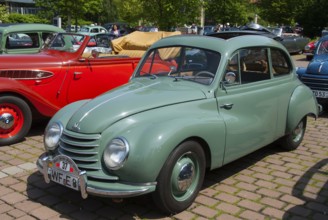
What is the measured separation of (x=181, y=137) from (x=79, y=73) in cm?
353

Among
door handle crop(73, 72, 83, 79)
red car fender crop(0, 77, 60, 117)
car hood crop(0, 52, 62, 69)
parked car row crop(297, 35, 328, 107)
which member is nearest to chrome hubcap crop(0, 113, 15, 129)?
red car fender crop(0, 77, 60, 117)

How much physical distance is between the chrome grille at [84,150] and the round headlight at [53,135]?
202 mm

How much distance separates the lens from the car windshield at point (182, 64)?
175 inches

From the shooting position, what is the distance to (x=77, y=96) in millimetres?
6672

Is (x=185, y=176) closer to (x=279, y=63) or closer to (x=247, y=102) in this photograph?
(x=247, y=102)

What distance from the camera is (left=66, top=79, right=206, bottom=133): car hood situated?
370cm

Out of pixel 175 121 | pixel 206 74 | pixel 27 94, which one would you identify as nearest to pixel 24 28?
pixel 27 94

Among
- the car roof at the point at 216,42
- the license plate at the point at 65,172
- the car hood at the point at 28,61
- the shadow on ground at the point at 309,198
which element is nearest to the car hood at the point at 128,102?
the license plate at the point at 65,172

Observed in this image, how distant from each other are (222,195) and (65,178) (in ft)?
5.53

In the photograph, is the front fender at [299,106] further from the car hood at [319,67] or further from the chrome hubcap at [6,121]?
the chrome hubcap at [6,121]

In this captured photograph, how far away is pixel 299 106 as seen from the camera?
17.8ft

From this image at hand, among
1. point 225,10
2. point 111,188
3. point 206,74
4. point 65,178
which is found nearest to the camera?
point 111,188

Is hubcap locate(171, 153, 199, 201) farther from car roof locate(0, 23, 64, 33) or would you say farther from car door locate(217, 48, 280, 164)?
car roof locate(0, 23, 64, 33)

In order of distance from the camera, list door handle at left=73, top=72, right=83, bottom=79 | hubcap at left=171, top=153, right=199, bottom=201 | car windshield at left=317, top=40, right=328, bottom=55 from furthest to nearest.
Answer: car windshield at left=317, top=40, right=328, bottom=55
door handle at left=73, top=72, right=83, bottom=79
hubcap at left=171, top=153, right=199, bottom=201
